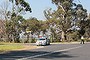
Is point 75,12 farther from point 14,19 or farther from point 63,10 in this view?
point 14,19

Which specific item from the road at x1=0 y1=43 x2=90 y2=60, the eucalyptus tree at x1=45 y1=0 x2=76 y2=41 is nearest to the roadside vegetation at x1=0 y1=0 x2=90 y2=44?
the eucalyptus tree at x1=45 y1=0 x2=76 y2=41

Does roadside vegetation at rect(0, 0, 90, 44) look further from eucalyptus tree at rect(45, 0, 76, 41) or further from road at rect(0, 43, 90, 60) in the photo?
road at rect(0, 43, 90, 60)

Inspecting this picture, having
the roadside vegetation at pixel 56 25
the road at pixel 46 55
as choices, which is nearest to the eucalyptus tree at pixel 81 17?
the roadside vegetation at pixel 56 25

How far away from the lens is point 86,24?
91062mm

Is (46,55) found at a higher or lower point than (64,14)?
lower

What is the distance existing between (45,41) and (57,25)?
28.6 meters

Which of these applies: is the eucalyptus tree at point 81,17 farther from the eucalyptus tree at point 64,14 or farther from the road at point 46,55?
A: the road at point 46,55

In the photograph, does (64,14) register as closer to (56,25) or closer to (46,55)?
(56,25)

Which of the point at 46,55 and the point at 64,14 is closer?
the point at 46,55

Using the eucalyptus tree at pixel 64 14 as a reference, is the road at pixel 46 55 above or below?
below

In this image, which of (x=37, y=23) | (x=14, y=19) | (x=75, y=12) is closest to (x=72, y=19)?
(x=75, y=12)

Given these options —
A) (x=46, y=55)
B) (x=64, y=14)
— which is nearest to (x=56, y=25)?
(x=64, y=14)

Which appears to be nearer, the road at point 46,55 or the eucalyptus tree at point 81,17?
the road at point 46,55

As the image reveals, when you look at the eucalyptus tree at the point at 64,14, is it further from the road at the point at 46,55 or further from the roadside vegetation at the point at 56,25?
the road at the point at 46,55
